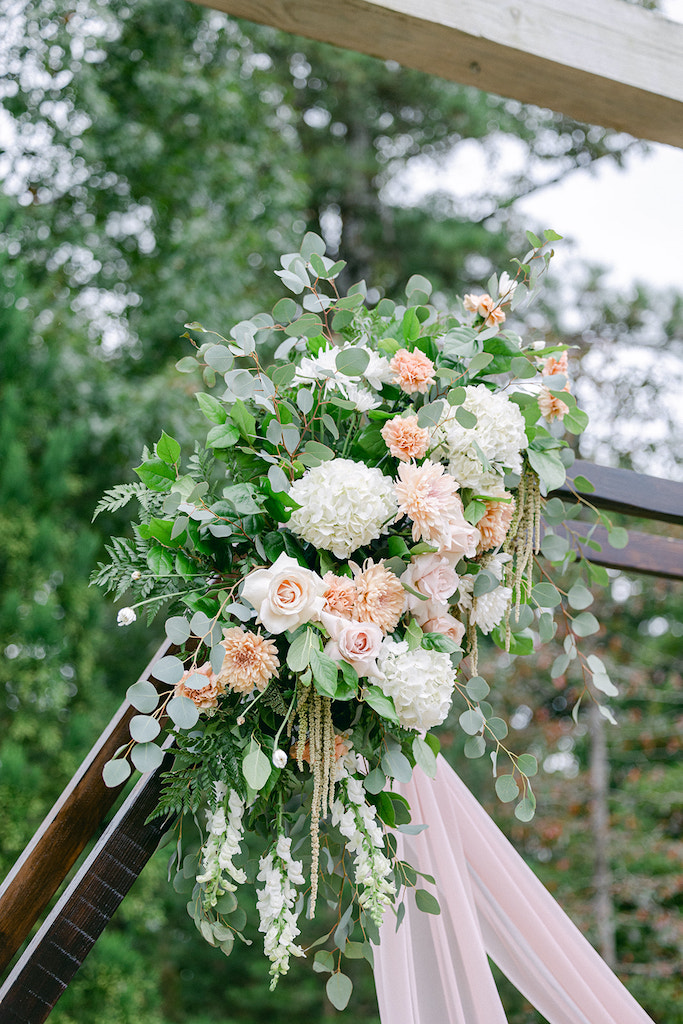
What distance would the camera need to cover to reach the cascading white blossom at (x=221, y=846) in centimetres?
88

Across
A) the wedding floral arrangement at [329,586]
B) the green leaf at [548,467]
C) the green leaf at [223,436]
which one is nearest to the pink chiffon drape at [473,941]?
the wedding floral arrangement at [329,586]

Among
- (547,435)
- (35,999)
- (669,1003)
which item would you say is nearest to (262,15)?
(547,435)

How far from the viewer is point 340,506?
0.94 meters

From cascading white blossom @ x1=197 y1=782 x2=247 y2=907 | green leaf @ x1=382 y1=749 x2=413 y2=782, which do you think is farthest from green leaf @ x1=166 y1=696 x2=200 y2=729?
green leaf @ x1=382 y1=749 x2=413 y2=782

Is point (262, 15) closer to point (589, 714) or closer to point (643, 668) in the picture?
point (589, 714)

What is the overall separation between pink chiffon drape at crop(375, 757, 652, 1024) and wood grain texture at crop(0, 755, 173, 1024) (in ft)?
1.19

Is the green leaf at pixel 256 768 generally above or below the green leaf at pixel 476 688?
above

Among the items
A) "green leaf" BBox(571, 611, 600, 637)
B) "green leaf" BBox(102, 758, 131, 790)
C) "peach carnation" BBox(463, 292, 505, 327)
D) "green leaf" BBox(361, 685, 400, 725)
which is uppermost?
"peach carnation" BBox(463, 292, 505, 327)

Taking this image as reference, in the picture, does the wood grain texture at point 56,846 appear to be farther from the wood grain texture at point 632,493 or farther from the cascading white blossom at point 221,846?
the wood grain texture at point 632,493

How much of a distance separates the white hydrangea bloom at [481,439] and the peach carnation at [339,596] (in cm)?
21

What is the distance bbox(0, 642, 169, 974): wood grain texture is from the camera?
3.45 feet

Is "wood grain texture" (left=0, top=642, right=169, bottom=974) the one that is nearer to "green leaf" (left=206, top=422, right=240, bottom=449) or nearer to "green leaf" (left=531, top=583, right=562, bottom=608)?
"green leaf" (left=206, top=422, right=240, bottom=449)

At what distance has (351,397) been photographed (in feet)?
3.55

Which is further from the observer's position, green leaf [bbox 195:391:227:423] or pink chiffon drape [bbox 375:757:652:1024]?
pink chiffon drape [bbox 375:757:652:1024]
